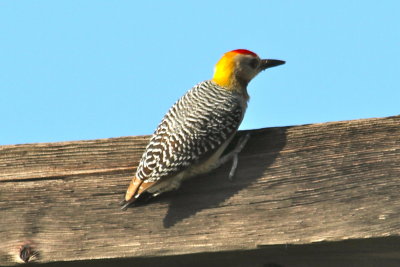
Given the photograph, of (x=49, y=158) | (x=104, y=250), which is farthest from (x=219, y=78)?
(x=104, y=250)

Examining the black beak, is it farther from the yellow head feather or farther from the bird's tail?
the bird's tail

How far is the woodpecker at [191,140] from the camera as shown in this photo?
2.78 metres

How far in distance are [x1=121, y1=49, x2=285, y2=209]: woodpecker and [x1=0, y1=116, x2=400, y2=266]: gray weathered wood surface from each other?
0.07m

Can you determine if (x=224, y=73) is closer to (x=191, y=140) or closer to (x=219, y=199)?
(x=191, y=140)

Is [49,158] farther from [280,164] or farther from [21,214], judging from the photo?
[280,164]

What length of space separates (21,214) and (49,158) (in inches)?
9.5

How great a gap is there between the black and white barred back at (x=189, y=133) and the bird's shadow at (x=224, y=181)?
0.11 m

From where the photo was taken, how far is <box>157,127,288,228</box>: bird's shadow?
2.64 m

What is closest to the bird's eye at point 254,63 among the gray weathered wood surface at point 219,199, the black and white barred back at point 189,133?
the black and white barred back at point 189,133

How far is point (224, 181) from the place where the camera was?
270 centimetres

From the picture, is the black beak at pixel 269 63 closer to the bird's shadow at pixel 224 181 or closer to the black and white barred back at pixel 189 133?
the black and white barred back at pixel 189 133

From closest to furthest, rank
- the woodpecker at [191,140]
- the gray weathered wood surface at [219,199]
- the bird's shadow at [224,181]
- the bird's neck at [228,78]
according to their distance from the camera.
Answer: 1. the gray weathered wood surface at [219,199]
2. the bird's shadow at [224,181]
3. the woodpecker at [191,140]
4. the bird's neck at [228,78]

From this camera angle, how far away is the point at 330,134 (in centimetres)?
267

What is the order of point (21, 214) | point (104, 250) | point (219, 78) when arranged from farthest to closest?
point (219, 78) → point (21, 214) → point (104, 250)
